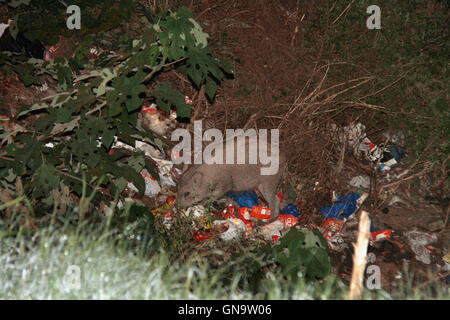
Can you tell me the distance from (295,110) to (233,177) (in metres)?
1.20

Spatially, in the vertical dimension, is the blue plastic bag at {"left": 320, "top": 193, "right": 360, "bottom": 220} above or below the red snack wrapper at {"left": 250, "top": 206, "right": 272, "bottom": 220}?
above

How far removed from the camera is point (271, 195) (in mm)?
5703

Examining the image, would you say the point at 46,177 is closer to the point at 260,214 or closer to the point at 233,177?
the point at 233,177

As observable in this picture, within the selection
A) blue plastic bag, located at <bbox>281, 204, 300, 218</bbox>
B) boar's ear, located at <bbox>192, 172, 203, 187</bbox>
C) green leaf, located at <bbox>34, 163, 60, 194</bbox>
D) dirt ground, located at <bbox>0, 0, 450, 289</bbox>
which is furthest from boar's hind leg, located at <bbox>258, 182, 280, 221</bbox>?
green leaf, located at <bbox>34, 163, 60, 194</bbox>

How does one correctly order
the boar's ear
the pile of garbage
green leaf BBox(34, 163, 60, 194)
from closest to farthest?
green leaf BBox(34, 163, 60, 194)
the pile of garbage
the boar's ear

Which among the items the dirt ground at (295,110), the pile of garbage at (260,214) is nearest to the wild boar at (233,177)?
the pile of garbage at (260,214)

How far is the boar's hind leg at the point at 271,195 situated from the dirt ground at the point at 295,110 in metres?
0.29

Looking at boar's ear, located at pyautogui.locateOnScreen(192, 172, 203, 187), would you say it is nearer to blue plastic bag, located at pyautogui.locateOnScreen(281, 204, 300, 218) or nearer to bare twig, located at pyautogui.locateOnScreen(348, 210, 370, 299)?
blue plastic bag, located at pyautogui.locateOnScreen(281, 204, 300, 218)

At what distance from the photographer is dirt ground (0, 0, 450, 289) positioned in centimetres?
590

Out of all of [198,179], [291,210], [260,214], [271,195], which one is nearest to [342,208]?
[291,210]

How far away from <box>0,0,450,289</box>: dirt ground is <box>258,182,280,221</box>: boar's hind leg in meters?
0.29

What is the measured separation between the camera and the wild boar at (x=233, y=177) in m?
5.50

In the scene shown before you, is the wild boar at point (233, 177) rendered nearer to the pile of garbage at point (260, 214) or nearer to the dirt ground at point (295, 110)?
the pile of garbage at point (260, 214)
